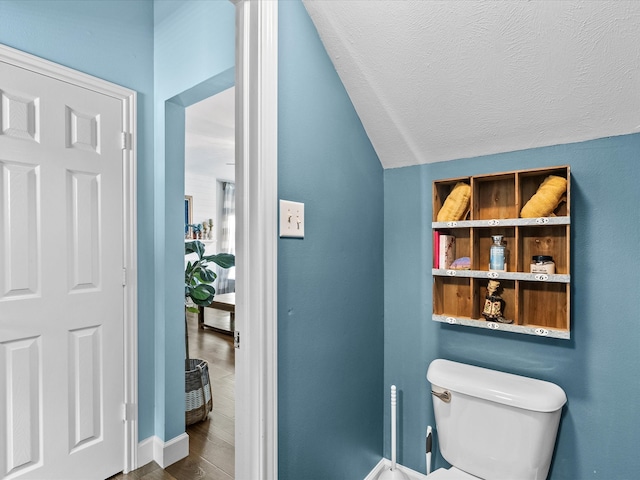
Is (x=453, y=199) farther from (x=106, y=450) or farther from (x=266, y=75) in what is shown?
(x=106, y=450)

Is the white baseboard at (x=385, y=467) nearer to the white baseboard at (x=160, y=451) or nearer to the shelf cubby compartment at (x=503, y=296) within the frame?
the shelf cubby compartment at (x=503, y=296)

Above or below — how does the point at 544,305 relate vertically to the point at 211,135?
below

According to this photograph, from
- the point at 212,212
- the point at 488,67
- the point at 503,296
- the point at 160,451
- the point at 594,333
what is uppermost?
the point at 488,67

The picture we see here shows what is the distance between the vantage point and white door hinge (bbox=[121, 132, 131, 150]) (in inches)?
70.7

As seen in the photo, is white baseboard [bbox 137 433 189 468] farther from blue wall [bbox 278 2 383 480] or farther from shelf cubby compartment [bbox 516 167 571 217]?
shelf cubby compartment [bbox 516 167 571 217]

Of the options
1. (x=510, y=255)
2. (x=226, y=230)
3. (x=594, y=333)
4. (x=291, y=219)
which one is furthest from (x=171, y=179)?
(x=226, y=230)

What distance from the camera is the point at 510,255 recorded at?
4.55 feet

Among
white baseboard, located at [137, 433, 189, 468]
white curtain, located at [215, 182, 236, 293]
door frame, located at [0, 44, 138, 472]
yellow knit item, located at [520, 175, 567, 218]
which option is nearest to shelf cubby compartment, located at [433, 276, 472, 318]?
yellow knit item, located at [520, 175, 567, 218]

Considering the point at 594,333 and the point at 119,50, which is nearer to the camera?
the point at 594,333

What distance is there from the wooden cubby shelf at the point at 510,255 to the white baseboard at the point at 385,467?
2.55ft

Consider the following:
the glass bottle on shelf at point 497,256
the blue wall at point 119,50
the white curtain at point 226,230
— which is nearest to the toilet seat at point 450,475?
the glass bottle on shelf at point 497,256

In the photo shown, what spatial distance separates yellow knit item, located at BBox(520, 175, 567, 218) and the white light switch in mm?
805

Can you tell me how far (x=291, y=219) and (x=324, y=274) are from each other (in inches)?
10.6

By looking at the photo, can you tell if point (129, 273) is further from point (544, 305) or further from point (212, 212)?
point (212, 212)
